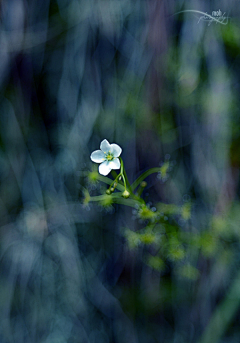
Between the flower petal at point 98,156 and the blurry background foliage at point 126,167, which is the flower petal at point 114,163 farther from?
the blurry background foliage at point 126,167

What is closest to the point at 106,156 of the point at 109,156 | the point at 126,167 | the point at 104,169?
the point at 109,156

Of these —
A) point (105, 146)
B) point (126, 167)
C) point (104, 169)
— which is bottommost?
point (126, 167)

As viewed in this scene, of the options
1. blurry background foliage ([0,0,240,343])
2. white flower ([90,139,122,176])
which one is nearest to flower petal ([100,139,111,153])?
white flower ([90,139,122,176])

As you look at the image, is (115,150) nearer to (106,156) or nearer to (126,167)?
(106,156)

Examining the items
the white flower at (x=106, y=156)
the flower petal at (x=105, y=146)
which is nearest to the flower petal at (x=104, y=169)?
the white flower at (x=106, y=156)

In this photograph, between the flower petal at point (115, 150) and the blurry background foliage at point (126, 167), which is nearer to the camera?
the flower petal at point (115, 150)

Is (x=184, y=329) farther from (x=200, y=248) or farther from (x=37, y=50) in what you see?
(x=37, y=50)
